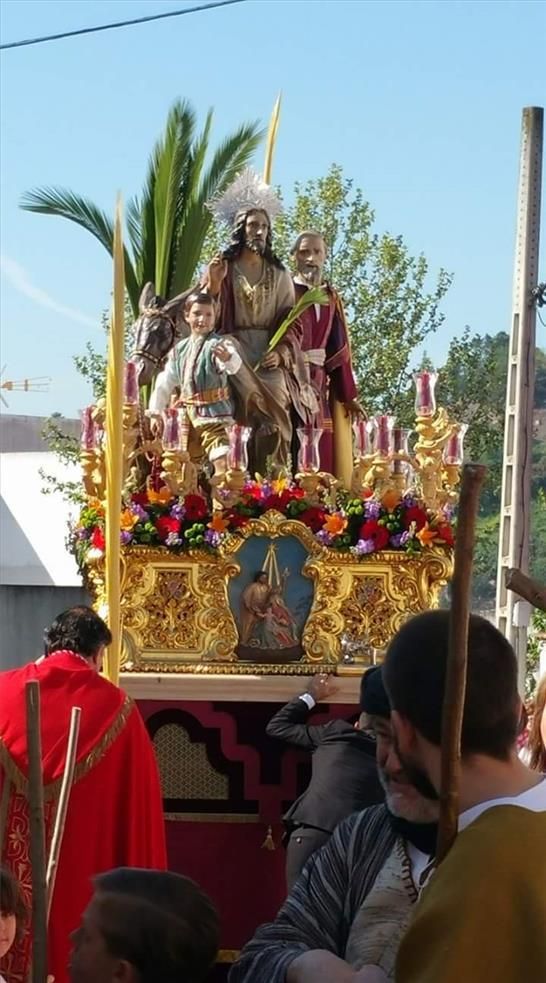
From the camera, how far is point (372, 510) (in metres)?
8.66

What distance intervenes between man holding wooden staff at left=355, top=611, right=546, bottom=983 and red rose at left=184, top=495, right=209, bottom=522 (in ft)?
19.9

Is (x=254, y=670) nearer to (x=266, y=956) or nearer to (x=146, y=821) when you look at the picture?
(x=146, y=821)

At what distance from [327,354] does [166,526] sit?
1.95 m

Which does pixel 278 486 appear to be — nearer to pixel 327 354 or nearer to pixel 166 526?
pixel 166 526

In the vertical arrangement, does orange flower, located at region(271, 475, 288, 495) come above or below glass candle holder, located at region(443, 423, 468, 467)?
below

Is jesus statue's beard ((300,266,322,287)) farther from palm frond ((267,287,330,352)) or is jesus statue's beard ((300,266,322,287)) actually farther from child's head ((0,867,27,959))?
child's head ((0,867,27,959))

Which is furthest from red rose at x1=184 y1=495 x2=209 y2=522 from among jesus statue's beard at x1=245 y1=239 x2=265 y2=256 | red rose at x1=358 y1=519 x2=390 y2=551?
jesus statue's beard at x1=245 y1=239 x2=265 y2=256

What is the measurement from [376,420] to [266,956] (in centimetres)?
623

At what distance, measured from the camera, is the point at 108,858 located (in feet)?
20.2

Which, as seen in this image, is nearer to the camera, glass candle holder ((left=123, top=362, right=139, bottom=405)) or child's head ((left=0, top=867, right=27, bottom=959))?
child's head ((left=0, top=867, right=27, bottom=959))

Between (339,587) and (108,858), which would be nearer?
(108,858)

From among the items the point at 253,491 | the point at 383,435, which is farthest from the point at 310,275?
the point at 253,491

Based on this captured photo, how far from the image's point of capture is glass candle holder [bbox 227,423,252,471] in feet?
27.9

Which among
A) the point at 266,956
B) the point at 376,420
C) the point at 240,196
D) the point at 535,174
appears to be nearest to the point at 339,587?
the point at 376,420
